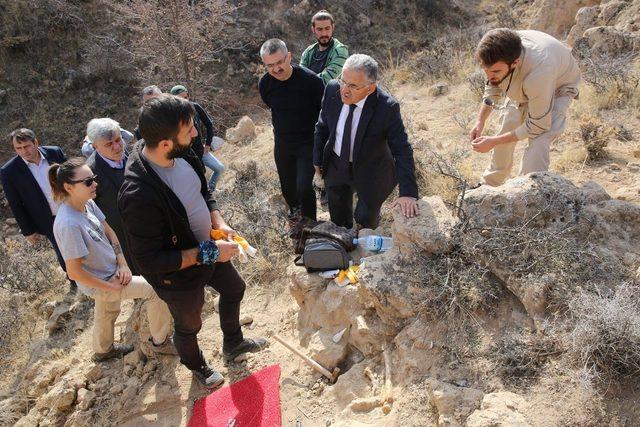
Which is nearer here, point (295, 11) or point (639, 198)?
point (639, 198)

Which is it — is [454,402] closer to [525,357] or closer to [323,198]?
[525,357]

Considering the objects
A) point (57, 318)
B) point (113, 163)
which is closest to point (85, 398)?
point (57, 318)

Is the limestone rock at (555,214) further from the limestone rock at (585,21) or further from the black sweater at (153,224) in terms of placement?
the limestone rock at (585,21)

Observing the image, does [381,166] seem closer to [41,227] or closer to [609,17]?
[41,227]

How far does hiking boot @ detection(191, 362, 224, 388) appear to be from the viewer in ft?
9.84

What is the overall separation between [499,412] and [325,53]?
3689 mm

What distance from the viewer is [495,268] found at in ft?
8.14

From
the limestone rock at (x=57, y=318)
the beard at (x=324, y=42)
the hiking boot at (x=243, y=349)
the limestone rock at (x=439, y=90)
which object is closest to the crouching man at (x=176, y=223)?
the hiking boot at (x=243, y=349)

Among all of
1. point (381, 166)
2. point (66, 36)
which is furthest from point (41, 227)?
point (66, 36)

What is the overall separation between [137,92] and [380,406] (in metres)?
10.4

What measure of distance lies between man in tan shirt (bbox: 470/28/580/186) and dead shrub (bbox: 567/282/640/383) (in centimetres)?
134

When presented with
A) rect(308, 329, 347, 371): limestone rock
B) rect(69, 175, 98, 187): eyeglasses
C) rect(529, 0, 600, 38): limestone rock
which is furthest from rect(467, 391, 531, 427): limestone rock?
rect(529, 0, 600, 38): limestone rock

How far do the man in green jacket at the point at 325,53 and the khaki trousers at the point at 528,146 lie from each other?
167cm

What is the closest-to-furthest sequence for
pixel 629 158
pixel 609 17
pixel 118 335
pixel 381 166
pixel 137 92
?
pixel 381 166 → pixel 118 335 → pixel 629 158 → pixel 609 17 → pixel 137 92
